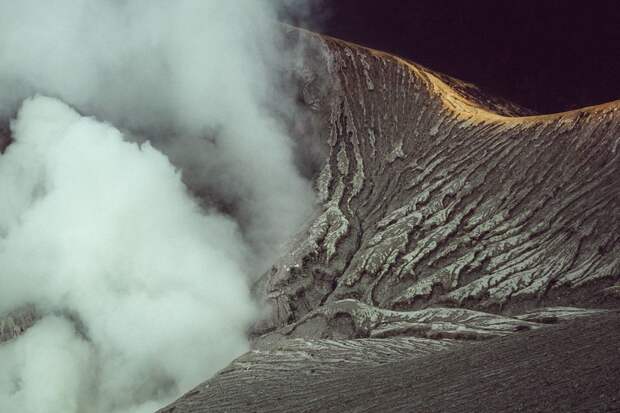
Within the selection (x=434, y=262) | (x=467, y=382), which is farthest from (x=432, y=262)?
(x=467, y=382)

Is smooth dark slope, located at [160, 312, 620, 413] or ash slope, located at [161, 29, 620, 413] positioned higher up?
ash slope, located at [161, 29, 620, 413]

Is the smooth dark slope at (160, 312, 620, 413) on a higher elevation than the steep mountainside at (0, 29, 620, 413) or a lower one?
lower

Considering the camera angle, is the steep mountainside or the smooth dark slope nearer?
the smooth dark slope

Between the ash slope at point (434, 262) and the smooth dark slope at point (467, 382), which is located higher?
the ash slope at point (434, 262)

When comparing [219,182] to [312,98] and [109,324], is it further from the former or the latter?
[109,324]

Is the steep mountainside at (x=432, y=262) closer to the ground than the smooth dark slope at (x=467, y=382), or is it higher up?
higher up

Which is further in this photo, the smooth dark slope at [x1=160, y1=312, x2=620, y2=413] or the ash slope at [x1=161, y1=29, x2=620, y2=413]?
the ash slope at [x1=161, y1=29, x2=620, y2=413]

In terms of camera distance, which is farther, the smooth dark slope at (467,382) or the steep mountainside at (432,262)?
the steep mountainside at (432,262)

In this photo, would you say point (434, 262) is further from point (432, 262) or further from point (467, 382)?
point (467, 382)

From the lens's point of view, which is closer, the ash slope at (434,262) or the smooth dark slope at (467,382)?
the smooth dark slope at (467,382)
